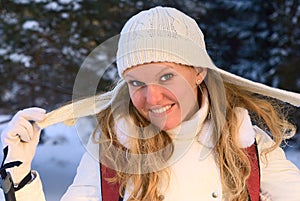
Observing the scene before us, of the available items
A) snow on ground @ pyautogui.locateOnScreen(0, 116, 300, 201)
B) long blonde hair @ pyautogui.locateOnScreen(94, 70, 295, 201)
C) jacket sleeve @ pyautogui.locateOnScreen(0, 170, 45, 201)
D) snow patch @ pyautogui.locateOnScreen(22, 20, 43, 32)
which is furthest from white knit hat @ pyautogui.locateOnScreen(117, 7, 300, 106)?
snow on ground @ pyautogui.locateOnScreen(0, 116, 300, 201)

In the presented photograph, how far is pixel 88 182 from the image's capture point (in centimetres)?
153

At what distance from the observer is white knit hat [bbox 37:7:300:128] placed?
1434mm

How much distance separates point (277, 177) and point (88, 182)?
46 centimetres

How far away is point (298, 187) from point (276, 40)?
243 cm

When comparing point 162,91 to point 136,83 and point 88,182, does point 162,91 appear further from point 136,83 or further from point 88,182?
point 88,182

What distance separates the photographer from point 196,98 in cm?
155

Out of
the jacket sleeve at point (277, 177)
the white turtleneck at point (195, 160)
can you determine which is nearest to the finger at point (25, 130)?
the white turtleneck at point (195, 160)

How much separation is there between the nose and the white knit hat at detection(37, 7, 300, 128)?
→ 60 millimetres

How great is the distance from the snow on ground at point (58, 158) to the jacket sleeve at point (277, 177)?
2084 millimetres

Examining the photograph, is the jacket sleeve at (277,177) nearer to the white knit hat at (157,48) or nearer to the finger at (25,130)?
the white knit hat at (157,48)

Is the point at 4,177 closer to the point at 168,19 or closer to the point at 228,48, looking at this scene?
the point at 168,19

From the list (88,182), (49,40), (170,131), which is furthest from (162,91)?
(49,40)

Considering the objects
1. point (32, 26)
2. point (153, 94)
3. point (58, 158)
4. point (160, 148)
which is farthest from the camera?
point (58, 158)

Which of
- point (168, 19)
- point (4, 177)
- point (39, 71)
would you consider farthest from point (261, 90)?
point (39, 71)
